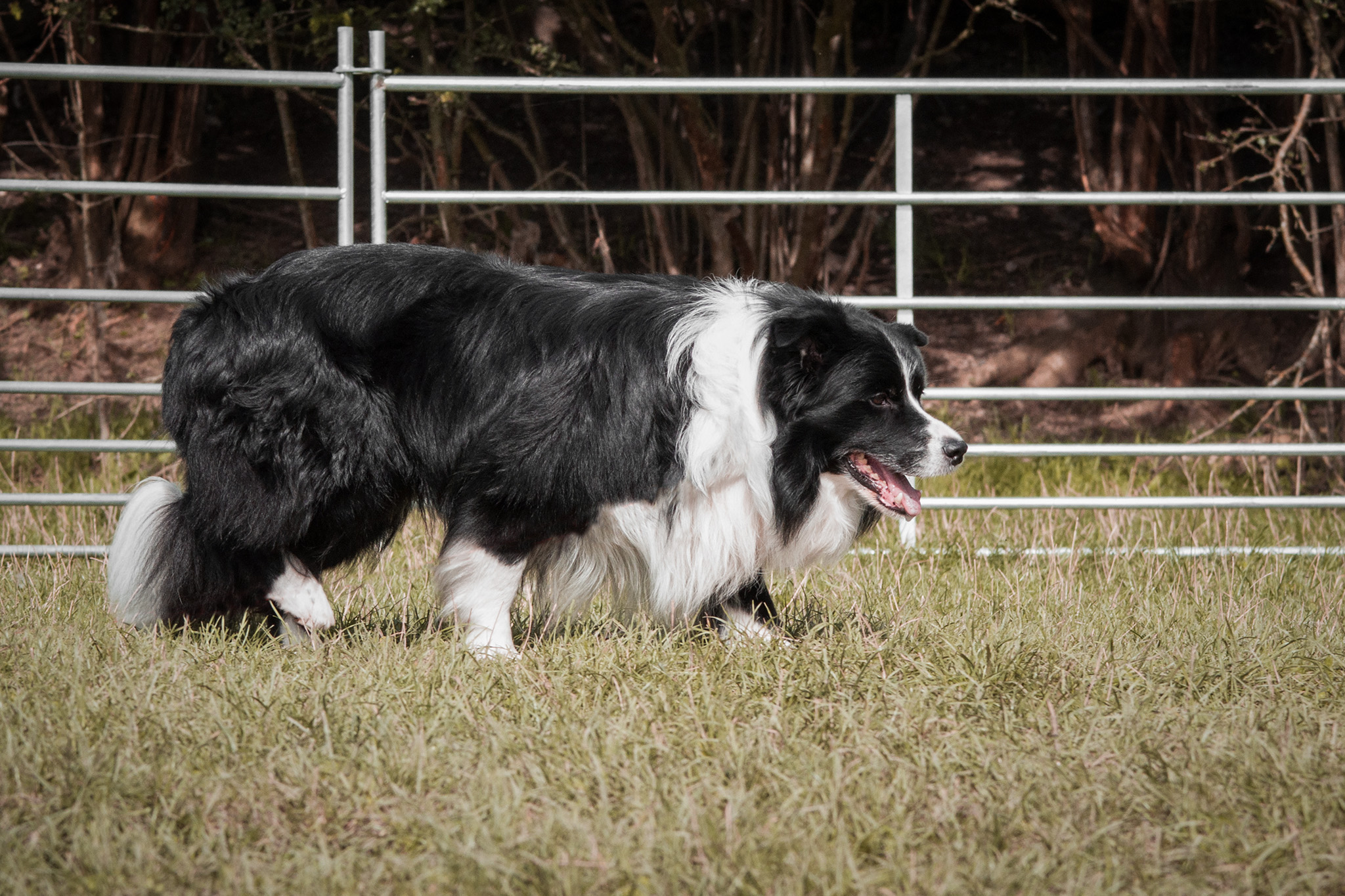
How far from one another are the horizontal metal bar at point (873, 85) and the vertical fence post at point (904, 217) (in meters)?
0.10

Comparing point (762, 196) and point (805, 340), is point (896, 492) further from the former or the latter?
point (762, 196)

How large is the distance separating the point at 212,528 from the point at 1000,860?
2.16m

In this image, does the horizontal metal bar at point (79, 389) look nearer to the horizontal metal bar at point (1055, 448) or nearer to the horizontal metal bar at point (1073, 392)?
the horizontal metal bar at point (1073, 392)

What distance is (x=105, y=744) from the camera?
245 centimetres

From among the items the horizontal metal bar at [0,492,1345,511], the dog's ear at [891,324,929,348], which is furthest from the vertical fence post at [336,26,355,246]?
the dog's ear at [891,324,929,348]

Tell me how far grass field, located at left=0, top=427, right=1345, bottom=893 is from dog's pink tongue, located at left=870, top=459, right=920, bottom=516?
331 millimetres

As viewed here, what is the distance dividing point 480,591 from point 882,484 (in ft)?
3.52

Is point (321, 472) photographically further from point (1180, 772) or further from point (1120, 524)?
point (1120, 524)

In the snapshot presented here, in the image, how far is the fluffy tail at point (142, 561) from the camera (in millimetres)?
3334

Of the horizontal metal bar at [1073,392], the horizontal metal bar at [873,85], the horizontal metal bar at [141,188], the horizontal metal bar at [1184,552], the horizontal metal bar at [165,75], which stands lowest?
the horizontal metal bar at [1184,552]

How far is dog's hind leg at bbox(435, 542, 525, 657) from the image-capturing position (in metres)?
3.18

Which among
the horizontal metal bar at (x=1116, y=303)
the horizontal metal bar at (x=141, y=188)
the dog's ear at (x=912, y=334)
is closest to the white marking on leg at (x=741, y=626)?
the dog's ear at (x=912, y=334)

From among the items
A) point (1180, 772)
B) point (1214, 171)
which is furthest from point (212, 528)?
point (1214, 171)

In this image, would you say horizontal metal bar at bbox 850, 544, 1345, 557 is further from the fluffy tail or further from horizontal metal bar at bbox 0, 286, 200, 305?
horizontal metal bar at bbox 0, 286, 200, 305
